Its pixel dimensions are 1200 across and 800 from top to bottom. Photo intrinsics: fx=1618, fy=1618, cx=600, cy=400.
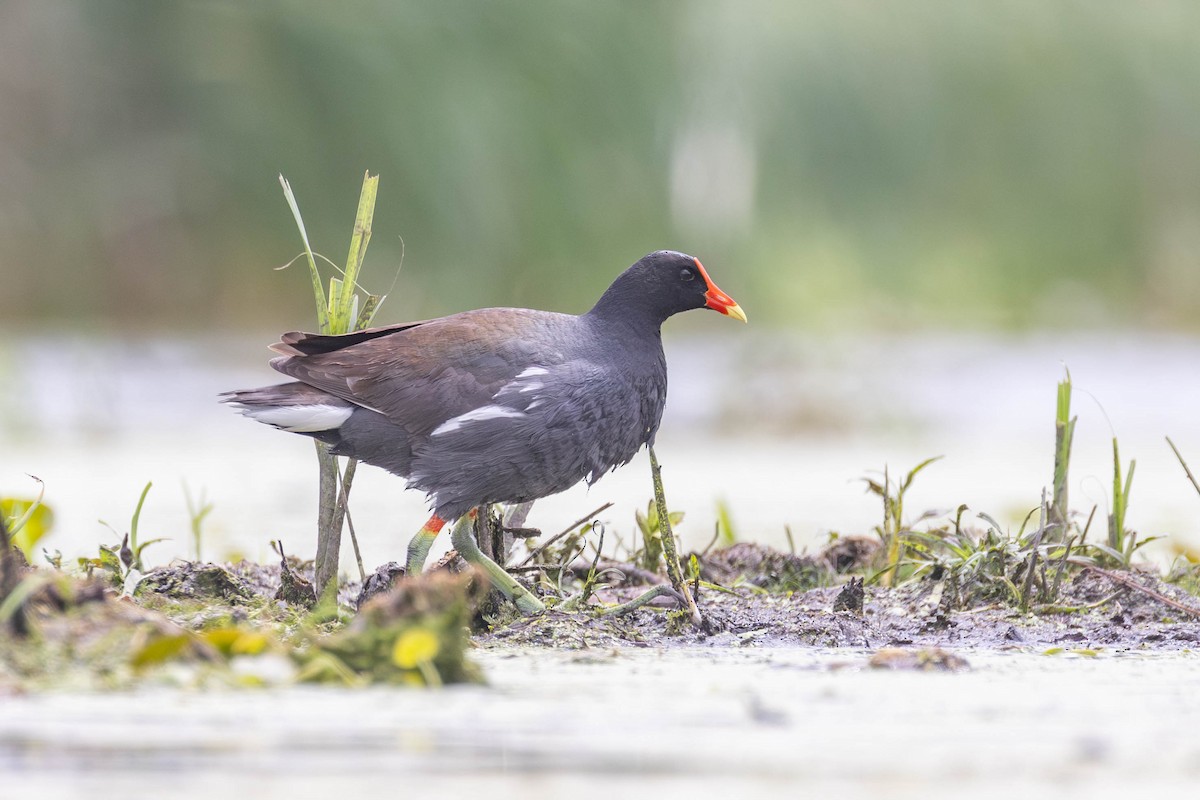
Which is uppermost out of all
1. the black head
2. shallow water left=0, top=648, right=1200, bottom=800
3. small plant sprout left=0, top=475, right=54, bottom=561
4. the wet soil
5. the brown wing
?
the black head

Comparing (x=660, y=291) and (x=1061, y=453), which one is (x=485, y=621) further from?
(x=1061, y=453)

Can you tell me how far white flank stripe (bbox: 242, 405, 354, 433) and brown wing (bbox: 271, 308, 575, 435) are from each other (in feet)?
0.17

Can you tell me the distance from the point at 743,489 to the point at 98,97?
7042mm

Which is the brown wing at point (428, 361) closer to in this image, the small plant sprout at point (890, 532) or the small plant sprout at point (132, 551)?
the small plant sprout at point (132, 551)

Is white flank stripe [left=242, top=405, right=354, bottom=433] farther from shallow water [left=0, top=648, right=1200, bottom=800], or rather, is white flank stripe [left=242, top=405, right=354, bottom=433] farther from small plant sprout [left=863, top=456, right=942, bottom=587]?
small plant sprout [left=863, top=456, right=942, bottom=587]

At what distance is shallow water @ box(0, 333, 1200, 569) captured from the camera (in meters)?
6.34

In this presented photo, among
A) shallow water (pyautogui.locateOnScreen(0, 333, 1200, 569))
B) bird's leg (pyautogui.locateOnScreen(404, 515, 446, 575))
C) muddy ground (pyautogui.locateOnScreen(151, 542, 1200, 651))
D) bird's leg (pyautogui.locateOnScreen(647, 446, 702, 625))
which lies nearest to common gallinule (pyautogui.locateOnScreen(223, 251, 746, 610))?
bird's leg (pyautogui.locateOnScreen(404, 515, 446, 575))

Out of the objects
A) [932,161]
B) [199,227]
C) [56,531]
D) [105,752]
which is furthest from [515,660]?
[932,161]

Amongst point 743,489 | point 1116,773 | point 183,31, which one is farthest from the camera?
point 183,31

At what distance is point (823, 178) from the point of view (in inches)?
529

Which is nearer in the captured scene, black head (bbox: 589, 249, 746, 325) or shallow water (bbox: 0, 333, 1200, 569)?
black head (bbox: 589, 249, 746, 325)

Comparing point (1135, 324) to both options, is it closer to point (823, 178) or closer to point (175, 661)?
point (823, 178)

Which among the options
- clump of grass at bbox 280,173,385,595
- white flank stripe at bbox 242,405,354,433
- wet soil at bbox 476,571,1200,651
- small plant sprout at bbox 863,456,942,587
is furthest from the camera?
small plant sprout at bbox 863,456,942,587

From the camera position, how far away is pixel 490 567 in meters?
4.28
